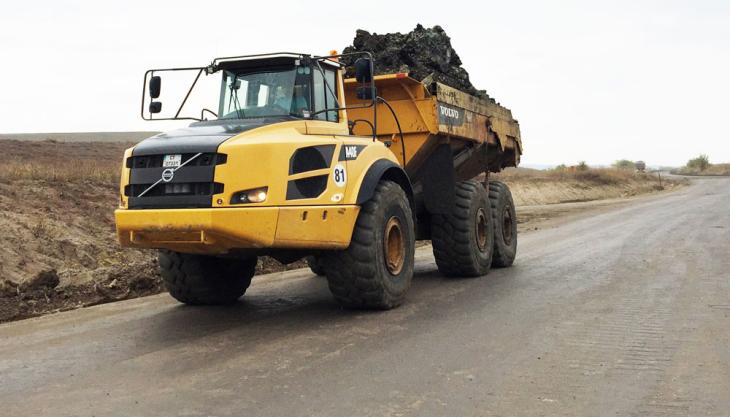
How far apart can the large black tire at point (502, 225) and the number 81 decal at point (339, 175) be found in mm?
4388

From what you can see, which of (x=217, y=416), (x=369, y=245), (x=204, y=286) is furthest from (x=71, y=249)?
(x=217, y=416)

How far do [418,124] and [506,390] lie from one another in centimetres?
482

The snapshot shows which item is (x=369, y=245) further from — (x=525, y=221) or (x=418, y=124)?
(x=525, y=221)

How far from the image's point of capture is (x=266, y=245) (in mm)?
6359

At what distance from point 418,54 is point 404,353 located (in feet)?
18.9

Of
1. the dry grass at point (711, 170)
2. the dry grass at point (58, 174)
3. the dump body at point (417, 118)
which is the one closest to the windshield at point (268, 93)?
the dump body at point (417, 118)

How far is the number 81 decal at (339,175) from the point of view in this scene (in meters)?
6.98

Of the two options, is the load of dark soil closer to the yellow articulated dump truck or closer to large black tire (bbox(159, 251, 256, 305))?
the yellow articulated dump truck

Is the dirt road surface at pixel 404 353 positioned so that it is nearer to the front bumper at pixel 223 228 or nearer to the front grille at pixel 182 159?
the front bumper at pixel 223 228

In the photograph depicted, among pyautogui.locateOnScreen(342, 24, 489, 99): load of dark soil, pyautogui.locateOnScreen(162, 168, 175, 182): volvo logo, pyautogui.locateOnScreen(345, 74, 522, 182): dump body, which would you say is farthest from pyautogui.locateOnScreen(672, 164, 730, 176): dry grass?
pyautogui.locateOnScreen(162, 168, 175, 182): volvo logo

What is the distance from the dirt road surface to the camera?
455 cm

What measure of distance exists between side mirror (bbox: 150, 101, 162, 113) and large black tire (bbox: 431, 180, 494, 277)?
153 inches

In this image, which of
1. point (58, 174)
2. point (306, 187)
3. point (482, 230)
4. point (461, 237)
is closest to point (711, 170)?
point (58, 174)

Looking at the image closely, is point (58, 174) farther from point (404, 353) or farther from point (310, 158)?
point (404, 353)
